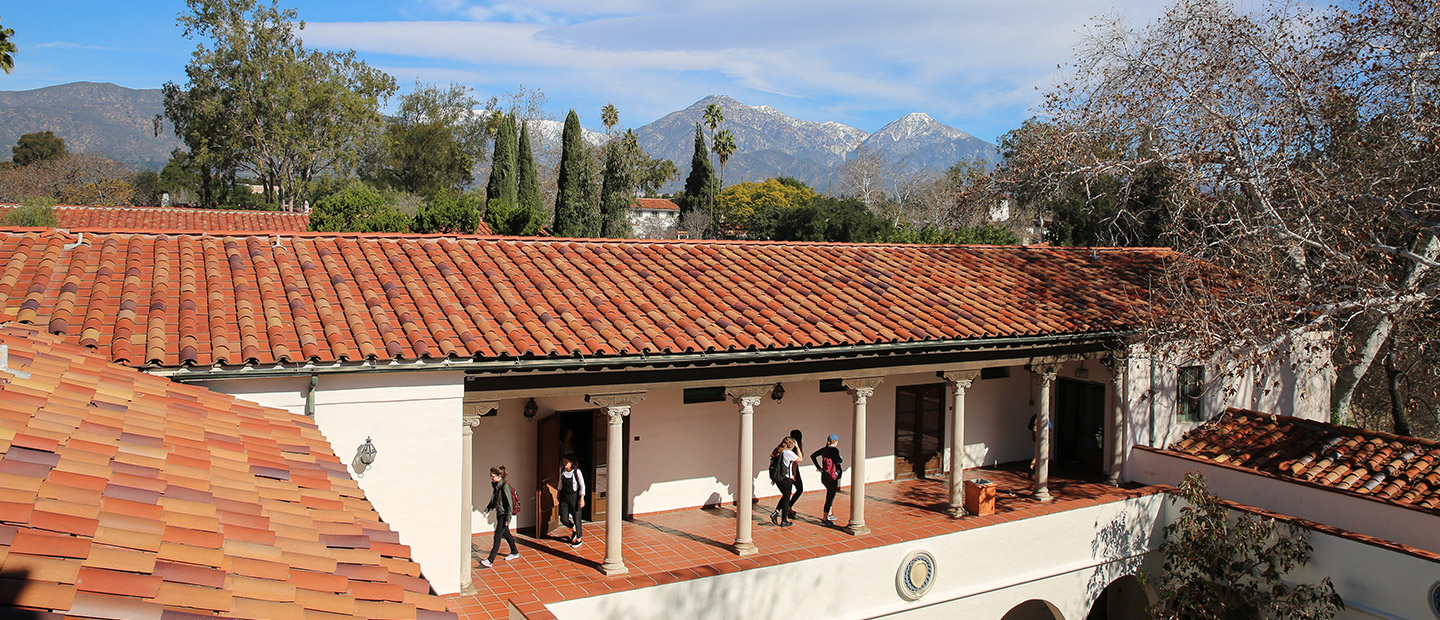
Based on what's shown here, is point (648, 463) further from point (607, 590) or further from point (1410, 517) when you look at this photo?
point (1410, 517)

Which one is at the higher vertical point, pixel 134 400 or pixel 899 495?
pixel 134 400

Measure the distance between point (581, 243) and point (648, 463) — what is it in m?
3.19

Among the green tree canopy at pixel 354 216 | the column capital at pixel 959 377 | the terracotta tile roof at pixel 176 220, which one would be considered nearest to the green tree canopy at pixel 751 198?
the green tree canopy at pixel 354 216

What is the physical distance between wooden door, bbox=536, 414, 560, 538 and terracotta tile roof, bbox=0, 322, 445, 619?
4764 mm

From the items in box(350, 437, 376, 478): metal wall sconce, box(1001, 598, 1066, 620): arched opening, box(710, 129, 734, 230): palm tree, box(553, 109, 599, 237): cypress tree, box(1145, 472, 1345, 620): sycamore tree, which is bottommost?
box(1001, 598, 1066, 620): arched opening

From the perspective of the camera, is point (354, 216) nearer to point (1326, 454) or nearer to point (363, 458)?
point (363, 458)

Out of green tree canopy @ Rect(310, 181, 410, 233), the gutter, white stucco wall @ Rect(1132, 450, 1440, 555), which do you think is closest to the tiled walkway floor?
white stucco wall @ Rect(1132, 450, 1440, 555)

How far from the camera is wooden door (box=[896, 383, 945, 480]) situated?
571 inches

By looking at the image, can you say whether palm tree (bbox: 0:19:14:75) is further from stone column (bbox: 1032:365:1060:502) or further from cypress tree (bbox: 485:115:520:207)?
cypress tree (bbox: 485:115:520:207)

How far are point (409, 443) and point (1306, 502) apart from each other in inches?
440

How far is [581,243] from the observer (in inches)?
499

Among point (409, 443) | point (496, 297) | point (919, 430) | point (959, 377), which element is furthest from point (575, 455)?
point (919, 430)

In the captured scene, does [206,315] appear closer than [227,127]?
Yes

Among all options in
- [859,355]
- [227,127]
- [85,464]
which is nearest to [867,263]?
[859,355]
